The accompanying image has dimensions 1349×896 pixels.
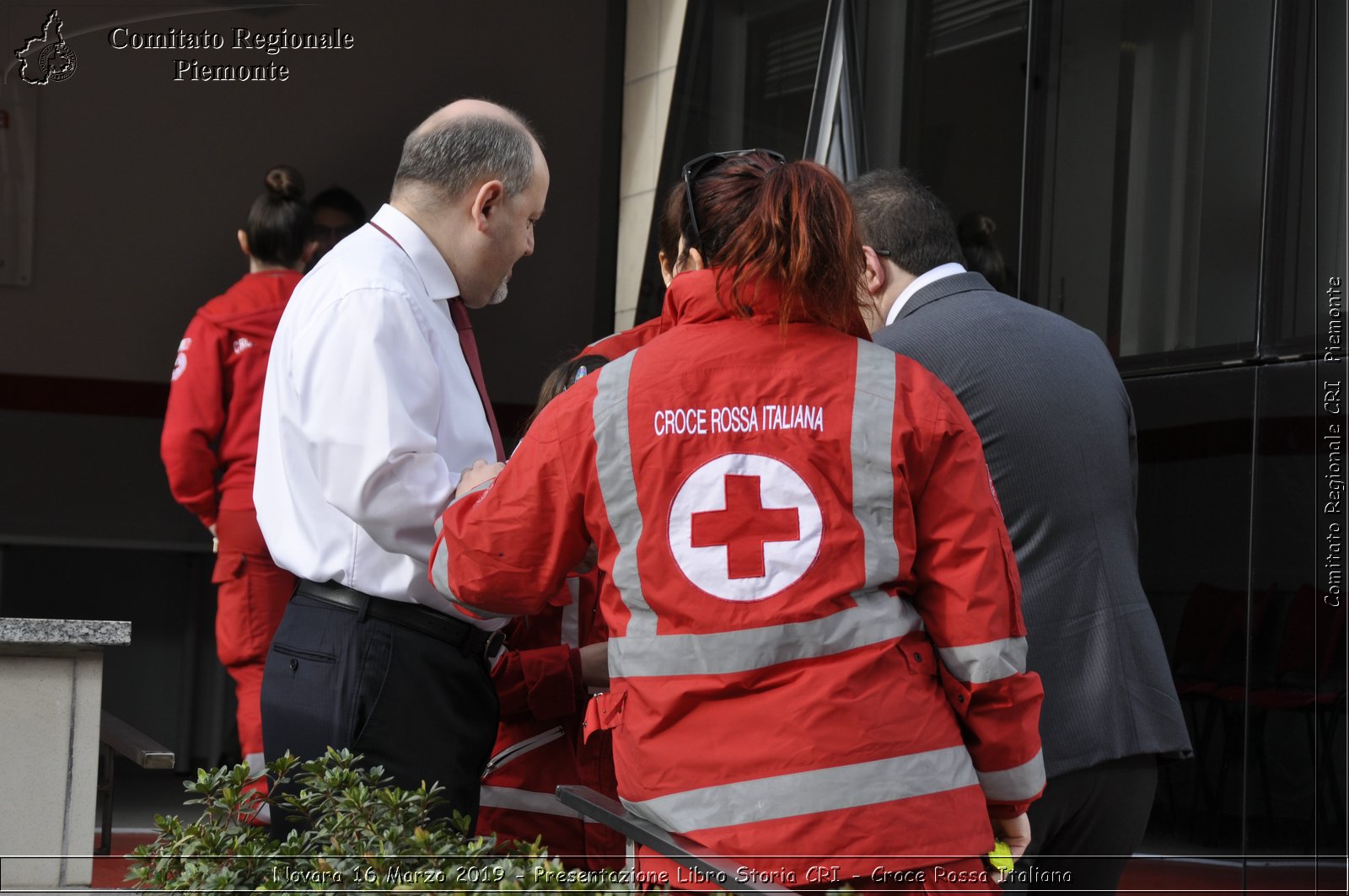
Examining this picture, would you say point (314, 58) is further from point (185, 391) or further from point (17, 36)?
point (185, 391)

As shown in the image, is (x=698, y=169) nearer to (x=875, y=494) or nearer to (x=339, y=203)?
(x=875, y=494)

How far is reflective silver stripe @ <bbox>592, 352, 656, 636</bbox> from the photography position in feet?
6.02

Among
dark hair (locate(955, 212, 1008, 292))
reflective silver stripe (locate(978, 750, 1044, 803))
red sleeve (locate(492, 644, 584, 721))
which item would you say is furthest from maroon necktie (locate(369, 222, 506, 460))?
dark hair (locate(955, 212, 1008, 292))

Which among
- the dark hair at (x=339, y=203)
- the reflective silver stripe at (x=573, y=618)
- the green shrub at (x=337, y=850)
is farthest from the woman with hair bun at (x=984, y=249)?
the green shrub at (x=337, y=850)

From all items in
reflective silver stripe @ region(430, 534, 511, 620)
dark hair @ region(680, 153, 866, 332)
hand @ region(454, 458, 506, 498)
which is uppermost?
dark hair @ region(680, 153, 866, 332)

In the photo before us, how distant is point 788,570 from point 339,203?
15.5 feet

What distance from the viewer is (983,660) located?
6.03 ft

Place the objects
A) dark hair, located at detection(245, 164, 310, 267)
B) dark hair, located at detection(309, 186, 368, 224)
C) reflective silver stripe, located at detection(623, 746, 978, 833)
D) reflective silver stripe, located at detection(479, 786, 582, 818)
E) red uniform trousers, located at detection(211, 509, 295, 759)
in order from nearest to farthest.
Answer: reflective silver stripe, located at detection(623, 746, 978, 833) < reflective silver stripe, located at detection(479, 786, 582, 818) < red uniform trousers, located at detection(211, 509, 295, 759) < dark hair, located at detection(245, 164, 310, 267) < dark hair, located at detection(309, 186, 368, 224)

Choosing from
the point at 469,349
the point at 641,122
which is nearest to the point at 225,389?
the point at 469,349

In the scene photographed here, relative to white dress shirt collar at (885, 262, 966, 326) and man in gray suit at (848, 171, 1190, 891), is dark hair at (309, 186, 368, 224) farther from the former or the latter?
man in gray suit at (848, 171, 1190, 891)

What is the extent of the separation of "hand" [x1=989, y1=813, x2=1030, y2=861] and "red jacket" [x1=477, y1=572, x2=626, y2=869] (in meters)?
0.68

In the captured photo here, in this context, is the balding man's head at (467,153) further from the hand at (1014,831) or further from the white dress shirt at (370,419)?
the hand at (1014,831)

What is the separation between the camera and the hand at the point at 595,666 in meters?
2.42

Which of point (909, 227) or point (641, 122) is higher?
point (641, 122)
